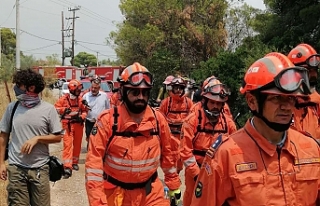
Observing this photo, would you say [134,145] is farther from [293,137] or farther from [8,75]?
[8,75]

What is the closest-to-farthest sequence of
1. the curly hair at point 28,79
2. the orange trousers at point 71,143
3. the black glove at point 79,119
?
the curly hair at point 28,79 → the orange trousers at point 71,143 → the black glove at point 79,119

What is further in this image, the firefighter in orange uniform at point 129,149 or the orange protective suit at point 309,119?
the orange protective suit at point 309,119

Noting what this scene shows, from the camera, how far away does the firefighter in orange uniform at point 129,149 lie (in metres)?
4.35

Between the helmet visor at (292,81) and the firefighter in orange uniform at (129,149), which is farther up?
the helmet visor at (292,81)

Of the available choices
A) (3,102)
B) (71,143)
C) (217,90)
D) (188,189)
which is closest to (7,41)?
(3,102)

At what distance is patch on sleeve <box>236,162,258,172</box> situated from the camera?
8.45 feet

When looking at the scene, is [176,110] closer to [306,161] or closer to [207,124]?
[207,124]

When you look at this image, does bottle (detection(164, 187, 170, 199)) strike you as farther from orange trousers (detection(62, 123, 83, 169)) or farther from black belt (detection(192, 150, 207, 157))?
orange trousers (detection(62, 123, 83, 169))

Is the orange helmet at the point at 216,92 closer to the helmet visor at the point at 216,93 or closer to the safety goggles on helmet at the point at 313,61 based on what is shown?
the helmet visor at the point at 216,93

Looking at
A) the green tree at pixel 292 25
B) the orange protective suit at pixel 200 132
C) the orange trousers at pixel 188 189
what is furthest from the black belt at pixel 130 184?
the green tree at pixel 292 25

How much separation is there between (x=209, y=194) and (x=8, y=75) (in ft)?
78.6

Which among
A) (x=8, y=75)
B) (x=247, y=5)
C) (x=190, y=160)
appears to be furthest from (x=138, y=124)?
(x=247, y=5)

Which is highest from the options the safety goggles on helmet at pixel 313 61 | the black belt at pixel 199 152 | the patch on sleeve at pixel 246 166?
the safety goggles on helmet at pixel 313 61

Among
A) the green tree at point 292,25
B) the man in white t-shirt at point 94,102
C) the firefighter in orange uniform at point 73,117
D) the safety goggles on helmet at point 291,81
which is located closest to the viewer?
the safety goggles on helmet at point 291,81
